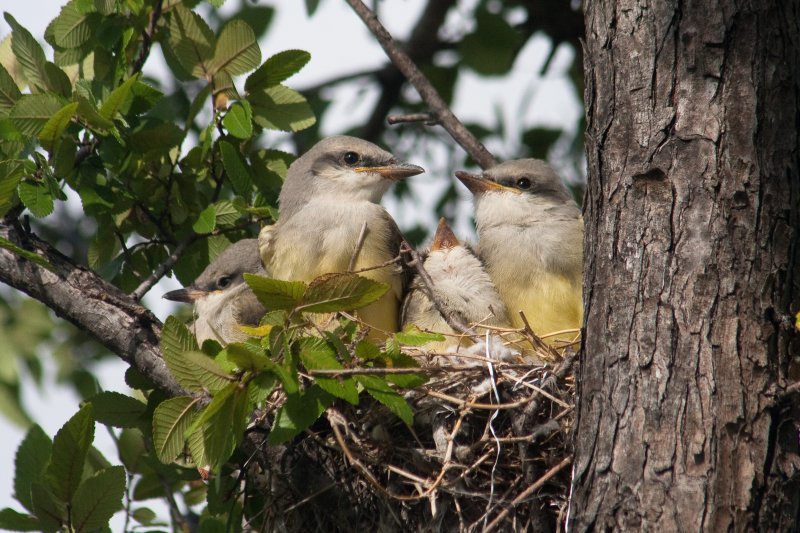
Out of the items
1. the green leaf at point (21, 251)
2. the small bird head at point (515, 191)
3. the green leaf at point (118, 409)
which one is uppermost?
the small bird head at point (515, 191)

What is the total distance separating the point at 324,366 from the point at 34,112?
1.86 meters

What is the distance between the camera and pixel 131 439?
5.10 metres

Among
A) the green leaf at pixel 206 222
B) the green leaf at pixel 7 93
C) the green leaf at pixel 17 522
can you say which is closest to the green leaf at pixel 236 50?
the green leaf at pixel 206 222

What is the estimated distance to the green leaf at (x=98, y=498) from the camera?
3785 millimetres

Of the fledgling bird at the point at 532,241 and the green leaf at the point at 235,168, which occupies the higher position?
the green leaf at the point at 235,168

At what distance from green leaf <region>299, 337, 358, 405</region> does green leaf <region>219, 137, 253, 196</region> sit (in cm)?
164

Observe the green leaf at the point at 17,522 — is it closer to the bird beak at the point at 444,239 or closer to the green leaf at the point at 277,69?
the green leaf at the point at 277,69

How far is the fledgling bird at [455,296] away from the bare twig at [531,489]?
127cm

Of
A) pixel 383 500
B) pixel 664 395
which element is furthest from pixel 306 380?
pixel 664 395

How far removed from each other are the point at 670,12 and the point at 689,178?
0.58 m

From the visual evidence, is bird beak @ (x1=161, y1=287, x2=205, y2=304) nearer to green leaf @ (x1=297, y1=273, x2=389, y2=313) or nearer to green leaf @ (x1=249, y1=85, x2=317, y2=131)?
green leaf @ (x1=249, y1=85, x2=317, y2=131)

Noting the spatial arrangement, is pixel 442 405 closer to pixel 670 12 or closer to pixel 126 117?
pixel 670 12

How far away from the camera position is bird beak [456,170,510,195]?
221 inches

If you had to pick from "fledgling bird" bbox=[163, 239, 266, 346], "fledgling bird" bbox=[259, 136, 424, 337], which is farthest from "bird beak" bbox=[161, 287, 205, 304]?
"fledgling bird" bbox=[259, 136, 424, 337]
